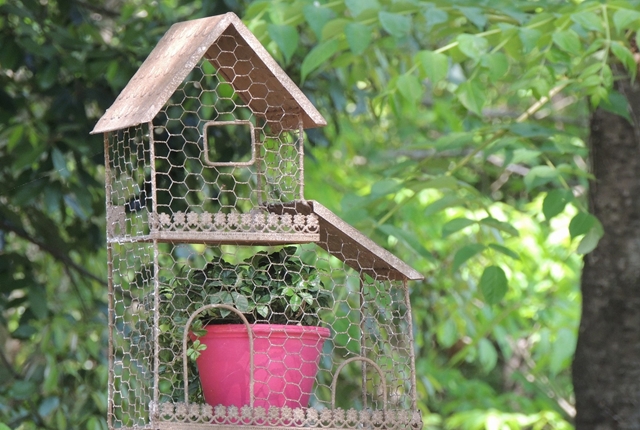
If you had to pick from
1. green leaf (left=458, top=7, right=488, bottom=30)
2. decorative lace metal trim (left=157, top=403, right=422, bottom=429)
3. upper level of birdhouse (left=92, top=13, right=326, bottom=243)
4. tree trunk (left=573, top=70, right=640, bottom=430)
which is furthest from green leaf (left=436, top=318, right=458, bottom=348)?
decorative lace metal trim (left=157, top=403, right=422, bottom=429)

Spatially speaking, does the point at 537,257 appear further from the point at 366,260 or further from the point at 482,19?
the point at 366,260

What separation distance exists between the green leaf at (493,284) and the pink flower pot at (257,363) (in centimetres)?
87

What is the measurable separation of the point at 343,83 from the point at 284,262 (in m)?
1.91

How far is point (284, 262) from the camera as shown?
1.63 m

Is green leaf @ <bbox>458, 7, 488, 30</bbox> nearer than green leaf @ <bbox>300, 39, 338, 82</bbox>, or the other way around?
green leaf @ <bbox>458, 7, 488, 30</bbox>

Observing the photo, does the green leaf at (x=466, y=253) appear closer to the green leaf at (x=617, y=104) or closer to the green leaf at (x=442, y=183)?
the green leaf at (x=442, y=183)

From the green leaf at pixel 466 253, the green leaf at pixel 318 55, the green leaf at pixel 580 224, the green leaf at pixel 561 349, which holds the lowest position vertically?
the green leaf at pixel 561 349

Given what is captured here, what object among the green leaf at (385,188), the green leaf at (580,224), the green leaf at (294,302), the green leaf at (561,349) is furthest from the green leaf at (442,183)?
the green leaf at (561,349)

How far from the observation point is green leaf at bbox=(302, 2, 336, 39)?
7.41 feet

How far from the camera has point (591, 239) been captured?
2.28 metres

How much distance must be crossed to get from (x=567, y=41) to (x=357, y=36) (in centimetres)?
48

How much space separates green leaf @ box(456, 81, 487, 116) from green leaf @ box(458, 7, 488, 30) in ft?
0.47

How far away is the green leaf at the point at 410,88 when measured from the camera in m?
2.20

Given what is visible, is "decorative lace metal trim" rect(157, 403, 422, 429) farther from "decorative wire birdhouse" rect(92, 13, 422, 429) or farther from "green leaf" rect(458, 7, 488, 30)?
"green leaf" rect(458, 7, 488, 30)
